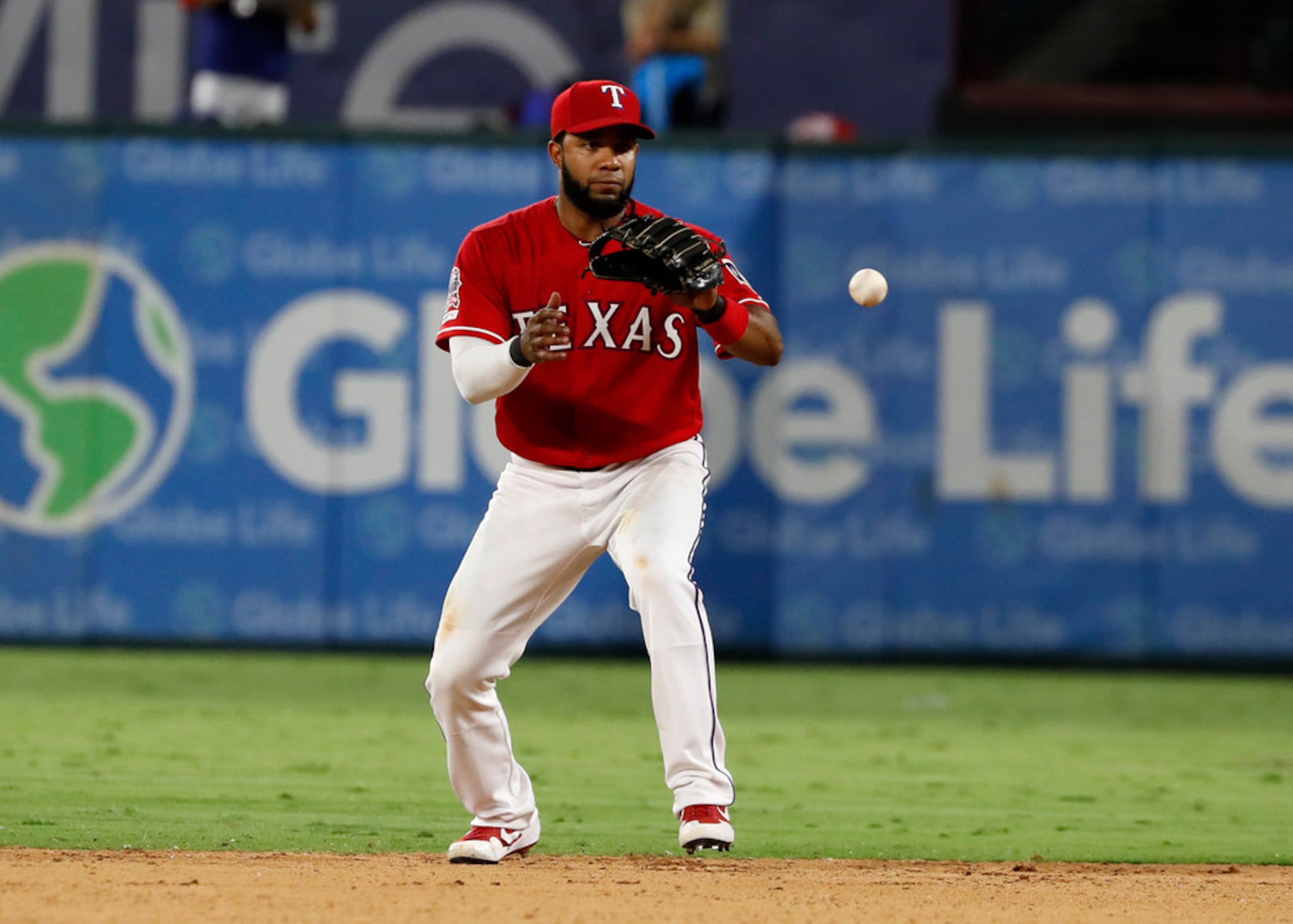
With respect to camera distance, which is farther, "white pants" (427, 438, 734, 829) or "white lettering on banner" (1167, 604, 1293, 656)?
"white lettering on banner" (1167, 604, 1293, 656)

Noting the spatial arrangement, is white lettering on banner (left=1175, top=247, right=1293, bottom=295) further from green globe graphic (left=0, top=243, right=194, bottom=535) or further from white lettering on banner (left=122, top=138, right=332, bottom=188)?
green globe graphic (left=0, top=243, right=194, bottom=535)

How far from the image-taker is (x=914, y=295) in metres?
11.3

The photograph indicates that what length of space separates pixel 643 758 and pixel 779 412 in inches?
143

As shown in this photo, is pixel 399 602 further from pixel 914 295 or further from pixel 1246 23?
pixel 1246 23

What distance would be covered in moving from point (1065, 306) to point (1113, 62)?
410 centimetres

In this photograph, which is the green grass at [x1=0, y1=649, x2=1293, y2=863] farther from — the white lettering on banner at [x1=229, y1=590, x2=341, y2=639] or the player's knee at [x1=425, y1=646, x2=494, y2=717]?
the player's knee at [x1=425, y1=646, x2=494, y2=717]

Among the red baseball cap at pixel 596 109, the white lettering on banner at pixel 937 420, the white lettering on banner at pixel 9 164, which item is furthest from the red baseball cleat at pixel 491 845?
the white lettering on banner at pixel 9 164

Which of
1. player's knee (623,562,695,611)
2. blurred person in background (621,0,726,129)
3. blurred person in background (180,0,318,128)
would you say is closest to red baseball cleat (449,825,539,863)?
player's knee (623,562,695,611)

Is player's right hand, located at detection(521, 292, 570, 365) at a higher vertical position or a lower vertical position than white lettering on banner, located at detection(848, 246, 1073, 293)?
lower

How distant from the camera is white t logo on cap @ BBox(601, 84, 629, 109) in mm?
5621

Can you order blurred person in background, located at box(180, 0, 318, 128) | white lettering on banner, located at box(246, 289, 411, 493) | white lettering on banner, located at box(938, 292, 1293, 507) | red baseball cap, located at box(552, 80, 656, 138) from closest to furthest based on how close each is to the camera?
red baseball cap, located at box(552, 80, 656, 138) → white lettering on banner, located at box(938, 292, 1293, 507) → white lettering on banner, located at box(246, 289, 411, 493) → blurred person in background, located at box(180, 0, 318, 128)

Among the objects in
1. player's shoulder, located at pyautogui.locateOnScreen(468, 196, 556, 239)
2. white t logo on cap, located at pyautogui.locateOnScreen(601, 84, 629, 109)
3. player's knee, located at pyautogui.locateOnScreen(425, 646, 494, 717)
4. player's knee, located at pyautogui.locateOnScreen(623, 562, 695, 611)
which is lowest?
player's knee, located at pyautogui.locateOnScreen(425, 646, 494, 717)

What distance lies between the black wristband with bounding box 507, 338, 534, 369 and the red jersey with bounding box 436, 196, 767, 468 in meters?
0.36

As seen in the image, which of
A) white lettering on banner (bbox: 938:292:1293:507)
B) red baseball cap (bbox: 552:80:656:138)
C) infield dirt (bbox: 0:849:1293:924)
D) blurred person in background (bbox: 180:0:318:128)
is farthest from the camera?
blurred person in background (bbox: 180:0:318:128)
